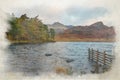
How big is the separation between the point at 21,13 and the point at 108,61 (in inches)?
37.2

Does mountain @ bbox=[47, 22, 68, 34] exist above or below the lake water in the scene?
above

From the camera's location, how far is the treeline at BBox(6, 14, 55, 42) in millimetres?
2754

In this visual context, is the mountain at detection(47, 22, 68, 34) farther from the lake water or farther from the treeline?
the lake water

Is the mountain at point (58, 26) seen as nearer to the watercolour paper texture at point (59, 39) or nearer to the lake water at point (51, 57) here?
the watercolour paper texture at point (59, 39)

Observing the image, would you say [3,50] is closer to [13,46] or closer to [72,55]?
[13,46]

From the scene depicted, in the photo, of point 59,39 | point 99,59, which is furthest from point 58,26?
point 99,59

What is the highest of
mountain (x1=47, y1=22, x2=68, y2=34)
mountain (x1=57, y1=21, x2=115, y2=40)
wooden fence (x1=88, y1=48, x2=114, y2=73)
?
mountain (x1=47, y1=22, x2=68, y2=34)

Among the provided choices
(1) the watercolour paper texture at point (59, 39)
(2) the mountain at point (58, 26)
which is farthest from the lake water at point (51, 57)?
(2) the mountain at point (58, 26)

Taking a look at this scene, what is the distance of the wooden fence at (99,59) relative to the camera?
281 centimetres

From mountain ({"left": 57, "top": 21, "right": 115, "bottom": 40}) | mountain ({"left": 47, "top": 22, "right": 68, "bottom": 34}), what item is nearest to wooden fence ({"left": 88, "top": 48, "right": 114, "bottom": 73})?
→ mountain ({"left": 57, "top": 21, "right": 115, "bottom": 40})

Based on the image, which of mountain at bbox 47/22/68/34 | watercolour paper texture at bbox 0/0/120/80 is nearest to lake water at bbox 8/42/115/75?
watercolour paper texture at bbox 0/0/120/80

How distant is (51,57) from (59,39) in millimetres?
186

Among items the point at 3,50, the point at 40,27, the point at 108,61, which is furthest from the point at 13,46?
the point at 108,61

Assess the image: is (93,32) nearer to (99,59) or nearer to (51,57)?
(99,59)
